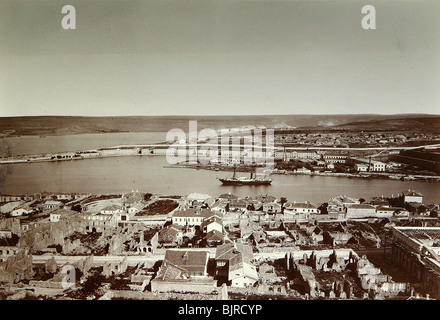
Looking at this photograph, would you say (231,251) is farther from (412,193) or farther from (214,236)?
(412,193)

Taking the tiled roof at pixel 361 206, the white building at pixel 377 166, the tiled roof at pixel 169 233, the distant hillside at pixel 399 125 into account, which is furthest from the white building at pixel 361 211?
the tiled roof at pixel 169 233

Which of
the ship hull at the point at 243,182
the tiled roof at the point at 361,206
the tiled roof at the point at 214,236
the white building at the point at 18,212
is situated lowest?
→ the tiled roof at the point at 214,236

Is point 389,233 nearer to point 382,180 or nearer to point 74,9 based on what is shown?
point 382,180

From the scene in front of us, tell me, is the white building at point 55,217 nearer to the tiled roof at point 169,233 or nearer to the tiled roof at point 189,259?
the tiled roof at point 169,233

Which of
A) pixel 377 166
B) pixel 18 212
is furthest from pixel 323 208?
pixel 18 212
